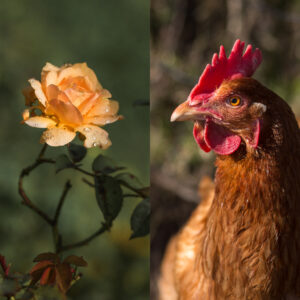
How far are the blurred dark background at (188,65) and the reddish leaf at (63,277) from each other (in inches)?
73.6

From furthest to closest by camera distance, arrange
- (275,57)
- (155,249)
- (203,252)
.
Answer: (275,57)
(155,249)
(203,252)

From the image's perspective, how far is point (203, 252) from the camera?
1.08 meters

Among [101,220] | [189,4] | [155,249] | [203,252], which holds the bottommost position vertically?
[155,249]

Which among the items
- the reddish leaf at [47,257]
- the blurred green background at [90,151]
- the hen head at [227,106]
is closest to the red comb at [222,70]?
the hen head at [227,106]

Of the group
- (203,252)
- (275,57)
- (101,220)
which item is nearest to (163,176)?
(275,57)

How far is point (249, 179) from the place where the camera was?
2.99 ft

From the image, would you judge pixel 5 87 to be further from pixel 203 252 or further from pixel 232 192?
pixel 203 252

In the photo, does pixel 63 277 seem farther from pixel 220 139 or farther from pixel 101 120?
pixel 220 139

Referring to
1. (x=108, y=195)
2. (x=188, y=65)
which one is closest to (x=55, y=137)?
(x=108, y=195)

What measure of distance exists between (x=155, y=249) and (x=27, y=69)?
206 centimetres

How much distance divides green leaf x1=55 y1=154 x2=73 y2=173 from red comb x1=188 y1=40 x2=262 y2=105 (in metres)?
0.36

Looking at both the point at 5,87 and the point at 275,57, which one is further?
the point at 275,57

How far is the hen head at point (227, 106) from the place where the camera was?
0.90 meters

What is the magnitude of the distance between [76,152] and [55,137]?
52mm
